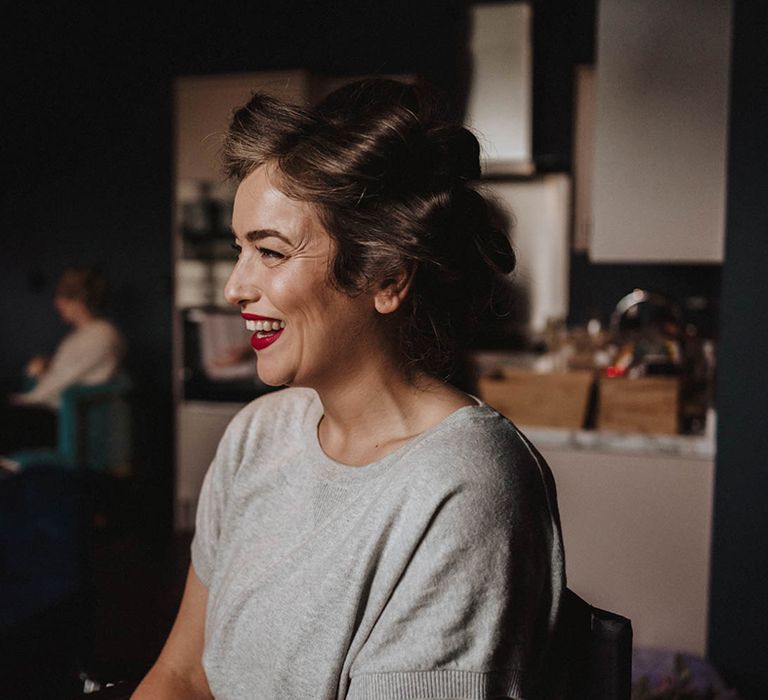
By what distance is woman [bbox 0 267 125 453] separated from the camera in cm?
451

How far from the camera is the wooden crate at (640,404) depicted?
2.86m

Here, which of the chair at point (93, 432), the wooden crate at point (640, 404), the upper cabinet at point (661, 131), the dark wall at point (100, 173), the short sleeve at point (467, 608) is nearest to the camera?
the short sleeve at point (467, 608)

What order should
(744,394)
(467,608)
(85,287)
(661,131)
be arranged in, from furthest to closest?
(85,287), (661,131), (744,394), (467,608)

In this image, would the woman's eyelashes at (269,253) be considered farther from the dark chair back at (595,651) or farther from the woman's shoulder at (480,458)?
the dark chair back at (595,651)

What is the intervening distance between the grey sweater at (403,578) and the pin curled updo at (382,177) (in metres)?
0.20

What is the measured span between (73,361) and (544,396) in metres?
2.63

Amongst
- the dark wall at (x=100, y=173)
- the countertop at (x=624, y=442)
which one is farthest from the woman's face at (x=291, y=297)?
the dark wall at (x=100, y=173)

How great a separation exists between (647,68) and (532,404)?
1148 mm

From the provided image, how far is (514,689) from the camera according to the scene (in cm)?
102

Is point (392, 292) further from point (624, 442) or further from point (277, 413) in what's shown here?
point (624, 442)

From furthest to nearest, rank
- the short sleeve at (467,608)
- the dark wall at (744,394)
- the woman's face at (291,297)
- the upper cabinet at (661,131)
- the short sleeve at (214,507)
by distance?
the upper cabinet at (661,131), the dark wall at (744,394), the short sleeve at (214,507), the woman's face at (291,297), the short sleeve at (467,608)

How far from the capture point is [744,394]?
2.62 m

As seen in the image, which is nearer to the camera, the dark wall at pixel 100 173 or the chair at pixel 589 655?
the chair at pixel 589 655

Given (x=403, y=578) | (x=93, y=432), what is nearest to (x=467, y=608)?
(x=403, y=578)
